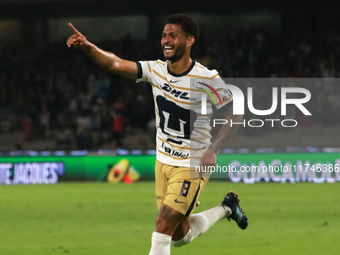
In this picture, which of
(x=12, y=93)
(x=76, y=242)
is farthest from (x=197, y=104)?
(x=12, y=93)

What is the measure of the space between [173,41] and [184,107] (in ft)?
2.01

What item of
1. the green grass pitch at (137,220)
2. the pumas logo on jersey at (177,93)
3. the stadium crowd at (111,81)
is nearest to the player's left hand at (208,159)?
the pumas logo on jersey at (177,93)

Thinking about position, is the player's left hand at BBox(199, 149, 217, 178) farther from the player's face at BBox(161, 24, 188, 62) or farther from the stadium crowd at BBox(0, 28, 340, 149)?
the stadium crowd at BBox(0, 28, 340, 149)

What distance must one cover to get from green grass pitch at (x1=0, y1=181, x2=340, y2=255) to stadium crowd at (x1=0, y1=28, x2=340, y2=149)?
474cm

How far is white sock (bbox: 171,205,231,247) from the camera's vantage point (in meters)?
5.22

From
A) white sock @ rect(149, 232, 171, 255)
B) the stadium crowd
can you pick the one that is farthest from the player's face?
the stadium crowd

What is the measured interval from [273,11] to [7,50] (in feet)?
39.1

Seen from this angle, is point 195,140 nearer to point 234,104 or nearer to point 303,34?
point 234,104

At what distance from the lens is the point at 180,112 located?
501cm

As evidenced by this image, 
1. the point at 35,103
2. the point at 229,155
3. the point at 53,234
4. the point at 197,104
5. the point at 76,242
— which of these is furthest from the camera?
the point at 35,103

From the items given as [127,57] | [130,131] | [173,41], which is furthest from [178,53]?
[127,57]

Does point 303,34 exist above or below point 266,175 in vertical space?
above

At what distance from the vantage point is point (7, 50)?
2419 cm

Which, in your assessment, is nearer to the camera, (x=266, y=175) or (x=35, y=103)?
(x=266, y=175)
